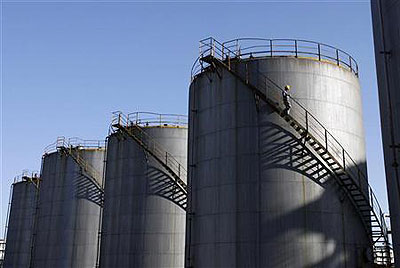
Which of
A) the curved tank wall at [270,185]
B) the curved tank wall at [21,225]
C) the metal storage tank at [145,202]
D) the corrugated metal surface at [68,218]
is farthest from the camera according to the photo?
the curved tank wall at [21,225]

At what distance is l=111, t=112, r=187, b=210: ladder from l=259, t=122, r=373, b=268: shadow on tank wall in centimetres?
981

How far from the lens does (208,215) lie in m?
21.9

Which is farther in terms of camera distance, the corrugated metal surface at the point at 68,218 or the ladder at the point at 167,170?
the corrugated metal surface at the point at 68,218

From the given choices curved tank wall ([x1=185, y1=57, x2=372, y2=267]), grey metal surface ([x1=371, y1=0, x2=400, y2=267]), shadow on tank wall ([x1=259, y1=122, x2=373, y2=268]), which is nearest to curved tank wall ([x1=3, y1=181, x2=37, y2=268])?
curved tank wall ([x1=185, y1=57, x2=372, y2=267])

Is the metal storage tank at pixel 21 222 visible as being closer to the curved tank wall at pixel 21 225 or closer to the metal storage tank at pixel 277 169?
the curved tank wall at pixel 21 225

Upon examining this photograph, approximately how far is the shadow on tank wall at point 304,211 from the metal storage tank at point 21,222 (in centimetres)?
3427

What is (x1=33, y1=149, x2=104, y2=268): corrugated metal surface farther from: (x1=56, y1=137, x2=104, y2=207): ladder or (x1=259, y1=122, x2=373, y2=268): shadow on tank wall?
(x1=259, y1=122, x2=373, y2=268): shadow on tank wall

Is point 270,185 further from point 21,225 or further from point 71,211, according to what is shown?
point 21,225

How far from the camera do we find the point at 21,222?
5038 cm

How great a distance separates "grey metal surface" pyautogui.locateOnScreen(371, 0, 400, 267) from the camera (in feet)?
56.1

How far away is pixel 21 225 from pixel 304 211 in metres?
38.2

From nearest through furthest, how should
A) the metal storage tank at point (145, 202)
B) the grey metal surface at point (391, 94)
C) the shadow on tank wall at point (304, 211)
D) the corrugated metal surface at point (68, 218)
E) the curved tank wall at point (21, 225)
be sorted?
the grey metal surface at point (391, 94) → the shadow on tank wall at point (304, 211) → the metal storage tank at point (145, 202) → the corrugated metal surface at point (68, 218) → the curved tank wall at point (21, 225)

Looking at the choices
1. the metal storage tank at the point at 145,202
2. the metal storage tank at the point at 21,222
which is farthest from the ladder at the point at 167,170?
the metal storage tank at the point at 21,222

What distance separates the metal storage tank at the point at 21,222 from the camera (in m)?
48.3
